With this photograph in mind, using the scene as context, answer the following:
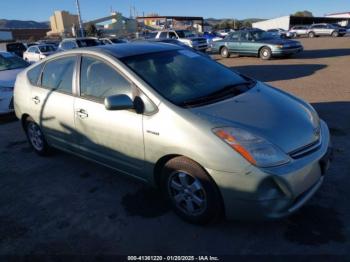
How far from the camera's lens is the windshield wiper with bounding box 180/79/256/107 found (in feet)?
10.4

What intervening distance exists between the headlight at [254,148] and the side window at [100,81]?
3.89ft

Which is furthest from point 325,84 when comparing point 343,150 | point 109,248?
point 109,248

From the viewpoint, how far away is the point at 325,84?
931 cm

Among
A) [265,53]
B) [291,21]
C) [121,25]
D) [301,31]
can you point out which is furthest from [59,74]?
[121,25]

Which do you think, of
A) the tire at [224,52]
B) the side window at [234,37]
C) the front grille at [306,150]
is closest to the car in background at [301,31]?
the tire at [224,52]

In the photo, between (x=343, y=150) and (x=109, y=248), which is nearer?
(x=109, y=248)

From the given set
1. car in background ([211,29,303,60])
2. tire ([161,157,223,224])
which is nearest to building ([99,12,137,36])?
car in background ([211,29,303,60])

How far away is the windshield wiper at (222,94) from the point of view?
3.16m

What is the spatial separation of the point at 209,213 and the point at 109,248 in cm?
95

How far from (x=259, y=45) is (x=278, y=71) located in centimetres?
443

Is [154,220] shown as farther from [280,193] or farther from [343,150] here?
[343,150]

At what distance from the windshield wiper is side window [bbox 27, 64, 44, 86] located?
9.00 feet

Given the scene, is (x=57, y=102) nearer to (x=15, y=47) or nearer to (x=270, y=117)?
(x=270, y=117)

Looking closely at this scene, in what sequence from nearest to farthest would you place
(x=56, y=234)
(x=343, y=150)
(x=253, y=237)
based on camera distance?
(x=253, y=237)
(x=56, y=234)
(x=343, y=150)
